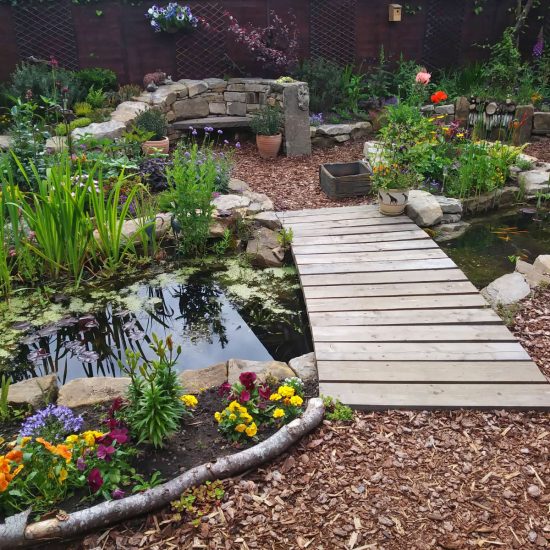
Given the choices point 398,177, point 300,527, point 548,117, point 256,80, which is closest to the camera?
point 300,527

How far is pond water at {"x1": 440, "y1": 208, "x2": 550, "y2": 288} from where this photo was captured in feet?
13.5

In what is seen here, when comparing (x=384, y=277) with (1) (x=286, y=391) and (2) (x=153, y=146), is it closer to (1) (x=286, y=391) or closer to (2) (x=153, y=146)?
(1) (x=286, y=391)

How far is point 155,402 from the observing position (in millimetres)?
2146

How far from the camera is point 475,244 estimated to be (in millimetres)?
4566

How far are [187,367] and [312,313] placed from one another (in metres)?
0.79

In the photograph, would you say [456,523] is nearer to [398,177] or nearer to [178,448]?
[178,448]

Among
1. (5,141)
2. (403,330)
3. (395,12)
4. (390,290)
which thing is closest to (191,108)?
(5,141)

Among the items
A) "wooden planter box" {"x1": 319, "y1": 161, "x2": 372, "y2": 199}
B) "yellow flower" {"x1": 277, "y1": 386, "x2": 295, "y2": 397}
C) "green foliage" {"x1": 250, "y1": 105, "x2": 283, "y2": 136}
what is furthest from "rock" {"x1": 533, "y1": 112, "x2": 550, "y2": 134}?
"yellow flower" {"x1": 277, "y1": 386, "x2": 295, "y2": 397}

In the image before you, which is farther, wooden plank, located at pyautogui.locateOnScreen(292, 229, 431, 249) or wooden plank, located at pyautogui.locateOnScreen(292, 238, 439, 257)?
wooden plank, located at pyautogui.locateOnScreen(292, 229, 431, 249)

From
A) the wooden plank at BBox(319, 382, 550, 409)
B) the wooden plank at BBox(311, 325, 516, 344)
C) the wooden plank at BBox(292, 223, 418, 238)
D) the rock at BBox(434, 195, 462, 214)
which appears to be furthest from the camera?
the rock at BBox(434, 195, 462, 214)

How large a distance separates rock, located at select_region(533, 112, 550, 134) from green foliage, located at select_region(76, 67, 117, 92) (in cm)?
560

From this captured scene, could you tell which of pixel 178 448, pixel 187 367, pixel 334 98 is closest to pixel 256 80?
pixel 334 98

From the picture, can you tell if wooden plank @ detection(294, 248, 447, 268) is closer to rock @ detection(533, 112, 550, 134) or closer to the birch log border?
the birch log border

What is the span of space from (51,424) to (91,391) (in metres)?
0.42
